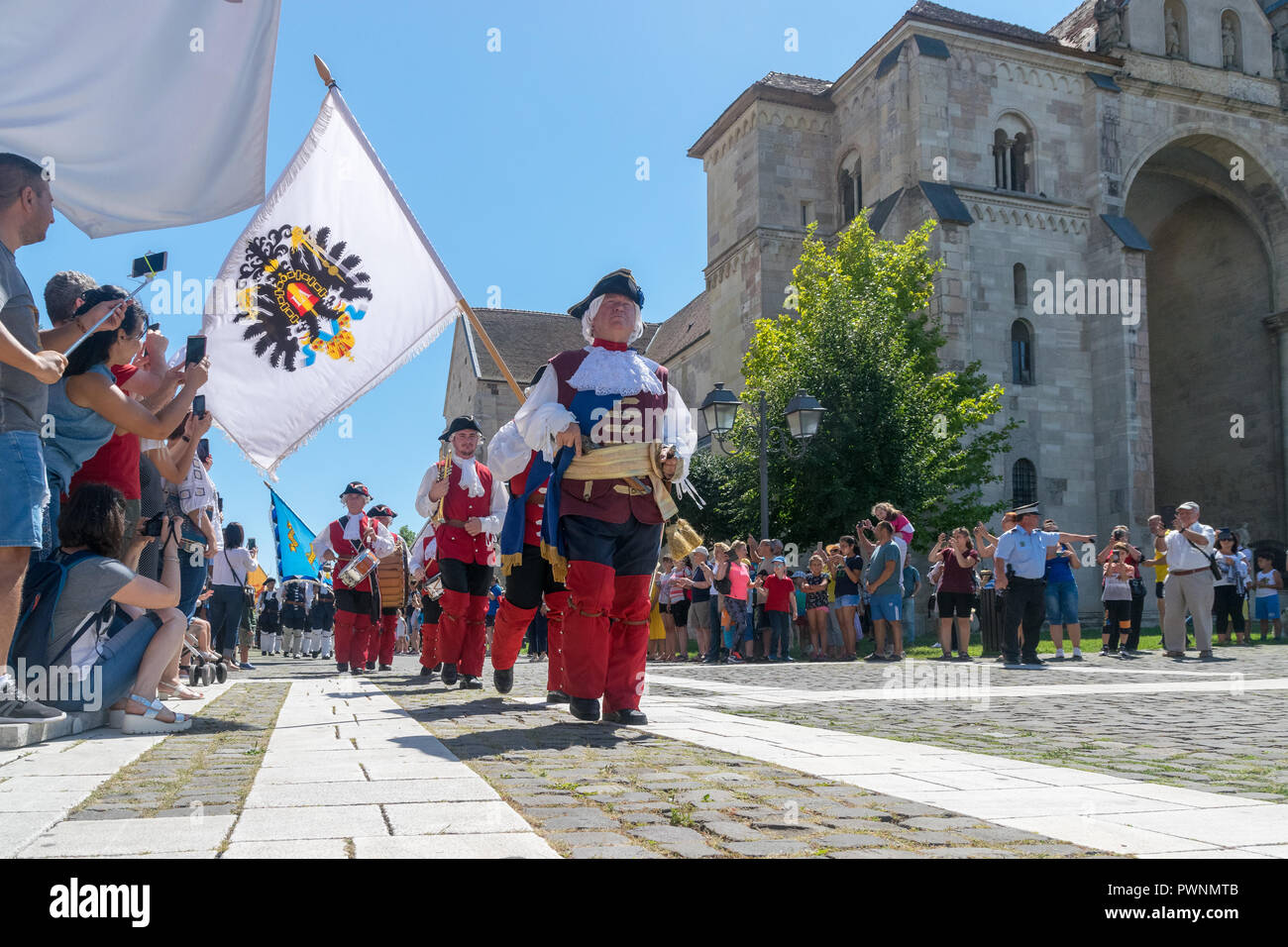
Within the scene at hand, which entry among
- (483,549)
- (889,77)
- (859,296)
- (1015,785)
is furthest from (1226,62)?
(1015,785)

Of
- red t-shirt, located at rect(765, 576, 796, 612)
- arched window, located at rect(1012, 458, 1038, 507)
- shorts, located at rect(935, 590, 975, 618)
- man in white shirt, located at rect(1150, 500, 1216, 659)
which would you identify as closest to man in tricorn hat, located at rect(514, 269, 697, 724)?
shorts, located at rect(935, 590, 975, 618)

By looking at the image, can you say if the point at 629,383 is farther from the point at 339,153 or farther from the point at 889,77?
the point at 889,77

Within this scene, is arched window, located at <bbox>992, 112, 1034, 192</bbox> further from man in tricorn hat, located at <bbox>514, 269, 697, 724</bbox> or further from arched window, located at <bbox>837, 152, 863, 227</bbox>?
man in tricorn hat, located at <bbox>514, 269, 697, 724</bbox>

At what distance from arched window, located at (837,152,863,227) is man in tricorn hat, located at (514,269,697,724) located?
113 ft

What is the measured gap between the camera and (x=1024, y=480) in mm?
35312

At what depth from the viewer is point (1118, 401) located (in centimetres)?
3528

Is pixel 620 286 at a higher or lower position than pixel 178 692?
higher

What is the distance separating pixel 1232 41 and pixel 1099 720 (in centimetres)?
4155

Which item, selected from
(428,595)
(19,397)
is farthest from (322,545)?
(19,397)

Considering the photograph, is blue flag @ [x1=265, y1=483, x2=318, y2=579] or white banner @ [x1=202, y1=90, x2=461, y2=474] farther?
blue flag @ [x1=265, y1=483, x2=318, y2=579]

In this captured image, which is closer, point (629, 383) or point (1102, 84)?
point (629, 383)

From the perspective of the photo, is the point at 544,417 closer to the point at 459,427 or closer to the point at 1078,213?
the point at 459,427

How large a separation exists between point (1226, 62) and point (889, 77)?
13.5 m

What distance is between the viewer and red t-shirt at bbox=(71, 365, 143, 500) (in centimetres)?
546
